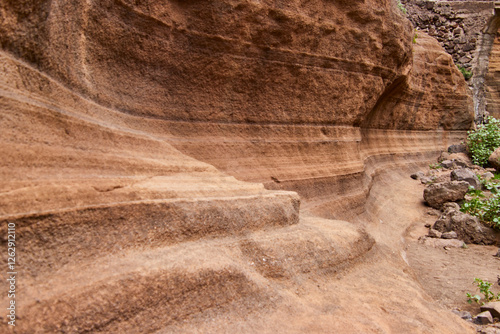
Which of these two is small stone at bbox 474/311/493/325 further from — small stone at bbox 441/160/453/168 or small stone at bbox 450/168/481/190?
small stone at bbox 441/160/453/168

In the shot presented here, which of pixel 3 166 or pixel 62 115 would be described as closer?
pixel 3 166

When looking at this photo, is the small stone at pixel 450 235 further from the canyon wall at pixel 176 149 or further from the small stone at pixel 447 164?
the small stone at pixel 447 164

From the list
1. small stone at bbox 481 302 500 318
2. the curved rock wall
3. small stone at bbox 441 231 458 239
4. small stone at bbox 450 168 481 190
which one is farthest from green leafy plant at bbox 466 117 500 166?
small stone at bbox 481 302 500 318

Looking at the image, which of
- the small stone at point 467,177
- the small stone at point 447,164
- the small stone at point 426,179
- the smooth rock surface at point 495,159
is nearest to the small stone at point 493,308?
the small stone at point 467,177

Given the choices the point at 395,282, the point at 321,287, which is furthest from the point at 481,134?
the point at 321,287

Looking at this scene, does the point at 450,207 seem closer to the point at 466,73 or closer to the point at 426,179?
the point at 426,179

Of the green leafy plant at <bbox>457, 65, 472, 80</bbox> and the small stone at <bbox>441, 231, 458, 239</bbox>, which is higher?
the green leafy plant at <bbox>457, 65, 472, 80</bbox>

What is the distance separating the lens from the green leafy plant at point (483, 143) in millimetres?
9305

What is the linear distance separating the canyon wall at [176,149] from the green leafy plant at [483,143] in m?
6.09

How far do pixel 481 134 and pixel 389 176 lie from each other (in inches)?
155

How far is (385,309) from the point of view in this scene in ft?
7.47

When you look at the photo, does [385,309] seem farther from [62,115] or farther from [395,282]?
[62,115]

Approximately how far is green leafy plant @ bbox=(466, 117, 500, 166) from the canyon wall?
6.09 m

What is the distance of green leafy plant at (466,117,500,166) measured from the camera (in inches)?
366
